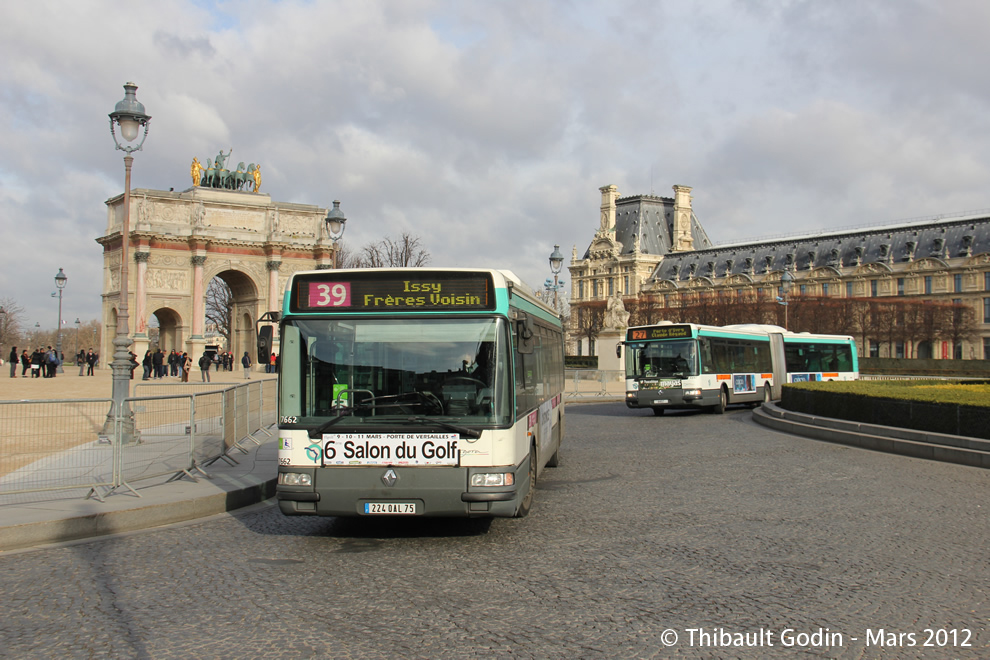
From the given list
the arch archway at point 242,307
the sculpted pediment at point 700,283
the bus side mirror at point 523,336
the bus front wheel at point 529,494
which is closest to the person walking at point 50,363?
the arch archway at point 242,307

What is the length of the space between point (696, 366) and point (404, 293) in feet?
53.7

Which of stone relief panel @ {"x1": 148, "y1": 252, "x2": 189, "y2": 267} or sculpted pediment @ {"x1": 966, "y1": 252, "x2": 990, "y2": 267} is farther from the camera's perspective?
sculpted pediment @ {"x1": 966, "y1": 252, "x2": 990, "y2": 267}

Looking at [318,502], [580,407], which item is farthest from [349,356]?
[580,407]

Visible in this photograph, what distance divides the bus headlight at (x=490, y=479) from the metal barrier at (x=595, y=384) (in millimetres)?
25740

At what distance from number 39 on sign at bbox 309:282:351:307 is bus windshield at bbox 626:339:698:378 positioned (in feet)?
53.5

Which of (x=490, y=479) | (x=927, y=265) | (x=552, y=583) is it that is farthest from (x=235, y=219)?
(x=927, y=265)

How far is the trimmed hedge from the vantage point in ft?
43.9

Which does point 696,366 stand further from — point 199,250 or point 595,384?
point 199,250

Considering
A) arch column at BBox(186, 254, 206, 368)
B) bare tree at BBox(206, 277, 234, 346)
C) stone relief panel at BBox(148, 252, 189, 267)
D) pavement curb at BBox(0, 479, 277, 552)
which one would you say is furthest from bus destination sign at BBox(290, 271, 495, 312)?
bare tree at BBox(206, 277, 234, 346)

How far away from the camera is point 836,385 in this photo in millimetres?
19859

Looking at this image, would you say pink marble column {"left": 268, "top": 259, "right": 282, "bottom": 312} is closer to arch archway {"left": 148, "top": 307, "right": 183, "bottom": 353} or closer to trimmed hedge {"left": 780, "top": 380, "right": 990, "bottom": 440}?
arch archway {"left": 148, "top": 307, "right": 183, "bottom": 353}

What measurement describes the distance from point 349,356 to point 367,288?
61 centimetres

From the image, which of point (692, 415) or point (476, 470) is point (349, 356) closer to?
point (476, 470)

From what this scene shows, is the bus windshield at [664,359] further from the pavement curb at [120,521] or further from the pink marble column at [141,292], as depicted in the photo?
the pink marble column at [141,292]
